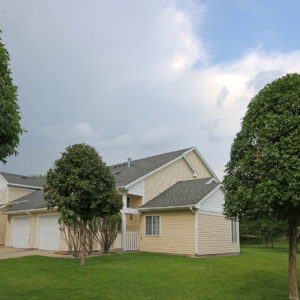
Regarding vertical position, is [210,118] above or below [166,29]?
below

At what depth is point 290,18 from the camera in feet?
41.4

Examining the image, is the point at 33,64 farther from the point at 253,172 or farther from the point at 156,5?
the point at 253,172

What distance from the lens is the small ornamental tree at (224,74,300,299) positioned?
684 cm

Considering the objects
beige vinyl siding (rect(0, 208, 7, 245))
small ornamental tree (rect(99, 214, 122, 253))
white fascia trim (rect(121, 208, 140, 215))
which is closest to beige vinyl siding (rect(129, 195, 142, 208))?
white fascia trim (rect(121, 208, 140, 215))

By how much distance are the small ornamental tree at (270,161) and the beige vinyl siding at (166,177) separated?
38.8ft

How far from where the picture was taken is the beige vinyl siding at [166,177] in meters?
19.9

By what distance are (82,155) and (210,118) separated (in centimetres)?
916

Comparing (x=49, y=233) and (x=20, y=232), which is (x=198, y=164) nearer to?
(x=49, y=233)

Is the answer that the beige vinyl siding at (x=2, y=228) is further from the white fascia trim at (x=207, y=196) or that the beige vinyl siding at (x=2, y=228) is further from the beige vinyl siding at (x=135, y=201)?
the white fascia trim at (x=207, y=196)

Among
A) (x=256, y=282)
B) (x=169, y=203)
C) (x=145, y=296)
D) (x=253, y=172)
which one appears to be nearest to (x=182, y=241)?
(x=169, y=203)

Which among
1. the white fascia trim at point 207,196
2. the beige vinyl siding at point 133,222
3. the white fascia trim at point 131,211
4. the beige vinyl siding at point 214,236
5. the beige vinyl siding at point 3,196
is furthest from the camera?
the beige vinyl siding at point 3,196

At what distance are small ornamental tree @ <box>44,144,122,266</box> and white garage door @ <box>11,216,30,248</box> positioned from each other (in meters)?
11.0

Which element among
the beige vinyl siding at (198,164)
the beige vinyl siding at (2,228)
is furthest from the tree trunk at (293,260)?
the beige vinyl siding at (2,228)

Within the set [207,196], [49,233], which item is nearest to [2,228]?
[49,233]
